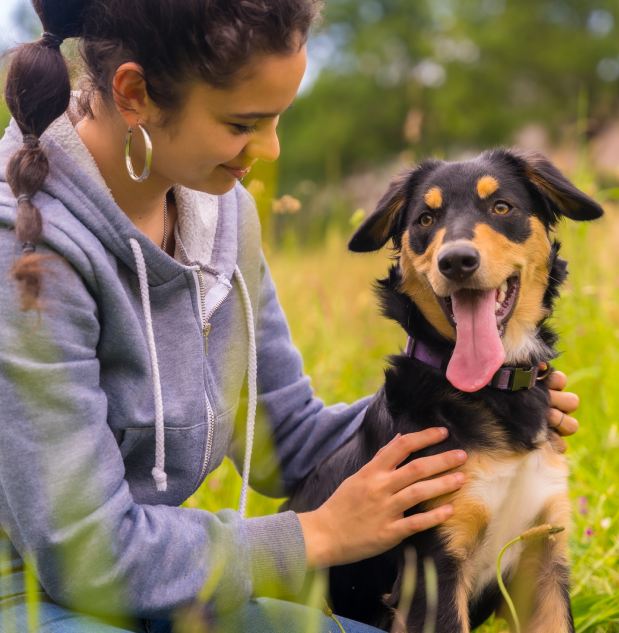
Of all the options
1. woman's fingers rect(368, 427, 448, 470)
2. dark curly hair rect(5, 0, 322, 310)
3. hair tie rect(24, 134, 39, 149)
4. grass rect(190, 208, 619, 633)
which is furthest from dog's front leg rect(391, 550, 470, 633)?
hair tie rect(24, 134, 39, 149)

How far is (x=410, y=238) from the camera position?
252 cm

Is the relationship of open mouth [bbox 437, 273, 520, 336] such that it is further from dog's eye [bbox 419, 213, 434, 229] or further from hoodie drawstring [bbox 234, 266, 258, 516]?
Result: hoodie drawstring [bbox 234, 266, 258, 516]

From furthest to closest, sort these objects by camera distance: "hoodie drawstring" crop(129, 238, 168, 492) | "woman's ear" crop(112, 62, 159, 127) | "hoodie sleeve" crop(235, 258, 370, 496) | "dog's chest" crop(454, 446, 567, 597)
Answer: "hoodie sleeve" crop(235, 258, 370, 496), "dog's chest" crop(454, 446, 567, 597), "hoodie drawstring" crop(129, 238, 168, 492), "woman's ear" crop(112, 62, 159, 127)

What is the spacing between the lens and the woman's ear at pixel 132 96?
1.97 m

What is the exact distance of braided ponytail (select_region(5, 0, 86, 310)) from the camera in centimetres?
182

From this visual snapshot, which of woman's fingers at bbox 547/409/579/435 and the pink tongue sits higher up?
the pink tongue

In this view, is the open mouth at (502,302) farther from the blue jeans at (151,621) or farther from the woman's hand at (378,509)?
the blue jeans at (151,621)

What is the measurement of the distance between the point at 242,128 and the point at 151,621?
1147mm

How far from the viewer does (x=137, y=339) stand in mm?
2070

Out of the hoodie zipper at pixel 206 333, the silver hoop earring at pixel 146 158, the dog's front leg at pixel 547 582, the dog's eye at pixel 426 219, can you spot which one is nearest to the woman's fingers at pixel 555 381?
the dog's front leg at pixel 547 582

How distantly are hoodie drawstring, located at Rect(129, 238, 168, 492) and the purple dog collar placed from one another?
686 mm

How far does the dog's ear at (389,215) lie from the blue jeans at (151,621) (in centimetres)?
95

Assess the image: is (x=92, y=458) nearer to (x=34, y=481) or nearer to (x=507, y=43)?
(x=34, y=481)

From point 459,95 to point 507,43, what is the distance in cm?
211
